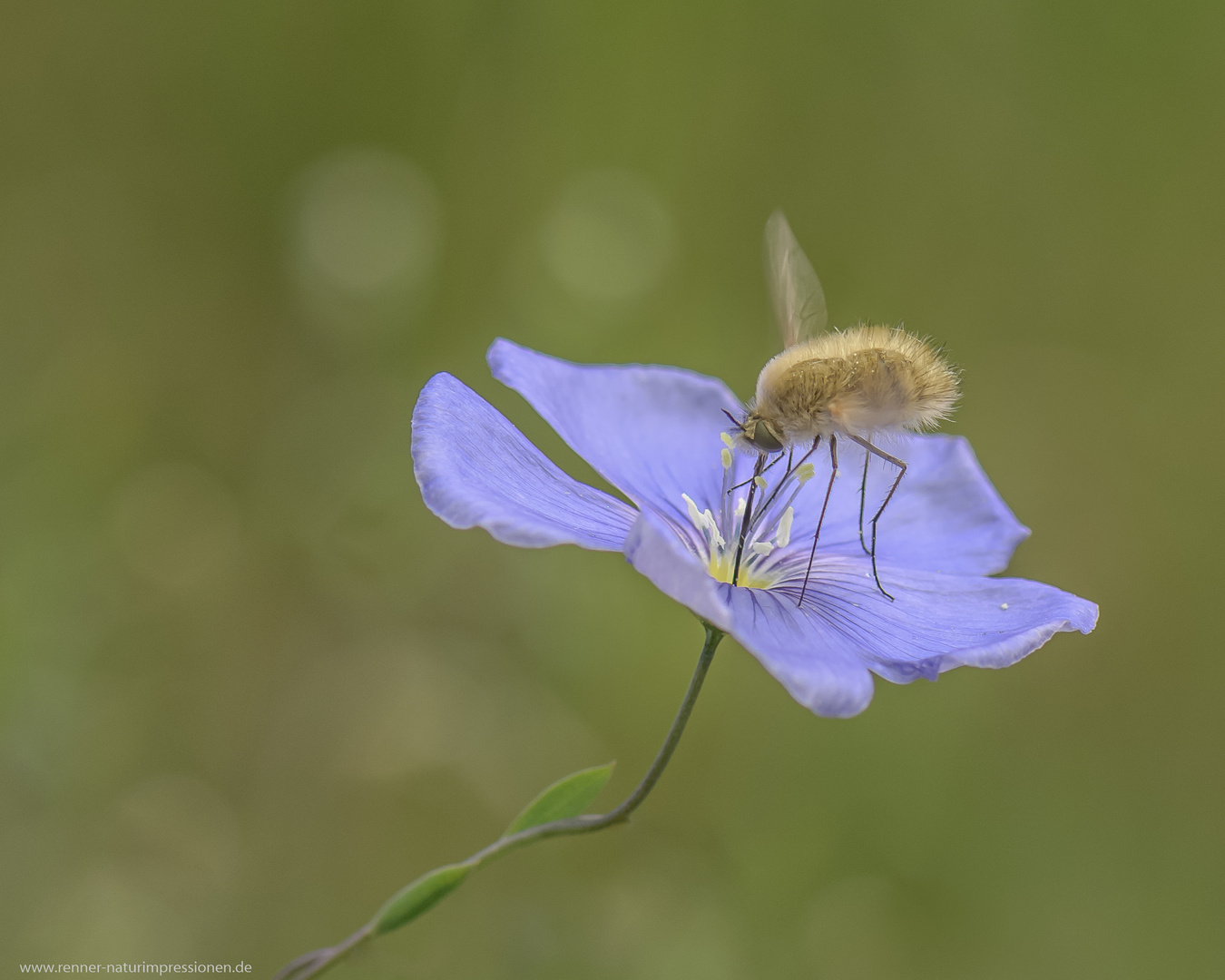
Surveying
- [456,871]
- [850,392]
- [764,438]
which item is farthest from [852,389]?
[456,871]

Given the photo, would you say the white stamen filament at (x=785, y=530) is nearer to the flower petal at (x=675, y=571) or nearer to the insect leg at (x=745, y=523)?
the insect leg at (x=745, y=523)

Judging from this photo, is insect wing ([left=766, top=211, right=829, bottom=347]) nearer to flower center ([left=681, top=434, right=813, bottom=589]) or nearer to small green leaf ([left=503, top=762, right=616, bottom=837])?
flower center ([left=681, top=434, right=813, bottom=589])

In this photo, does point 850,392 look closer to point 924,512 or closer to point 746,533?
point 746,533

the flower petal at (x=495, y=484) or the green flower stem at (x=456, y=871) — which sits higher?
the flower petal at (x=495, y=484)

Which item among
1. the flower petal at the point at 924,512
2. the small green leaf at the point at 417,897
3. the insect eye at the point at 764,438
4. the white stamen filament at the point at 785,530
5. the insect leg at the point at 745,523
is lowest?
the flower petal at the point at 924,512

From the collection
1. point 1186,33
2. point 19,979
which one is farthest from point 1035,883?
point 1186,33

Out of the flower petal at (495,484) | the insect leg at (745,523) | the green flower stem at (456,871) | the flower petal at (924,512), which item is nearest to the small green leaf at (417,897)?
the green flower stem at (456,871)
